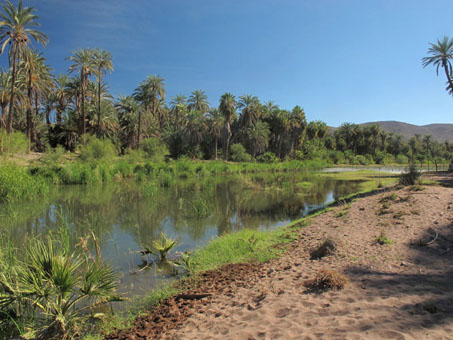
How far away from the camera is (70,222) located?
11.7 metres

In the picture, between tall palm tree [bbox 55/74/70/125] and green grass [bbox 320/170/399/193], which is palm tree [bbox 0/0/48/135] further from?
green grass [bbox 320/170/399/193]

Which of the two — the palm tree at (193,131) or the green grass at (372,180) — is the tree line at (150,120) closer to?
the palm tree at (193,131)

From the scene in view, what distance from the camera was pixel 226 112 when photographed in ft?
203

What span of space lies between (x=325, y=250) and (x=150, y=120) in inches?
2354

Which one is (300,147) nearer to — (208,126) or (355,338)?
(208,126)

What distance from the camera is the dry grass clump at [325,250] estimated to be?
21.3 ft

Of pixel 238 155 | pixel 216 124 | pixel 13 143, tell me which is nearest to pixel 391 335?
pixel 13 143

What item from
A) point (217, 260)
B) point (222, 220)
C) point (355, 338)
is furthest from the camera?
point (222, 220)

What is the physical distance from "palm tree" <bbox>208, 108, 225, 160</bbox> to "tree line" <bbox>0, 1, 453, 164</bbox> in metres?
0.23

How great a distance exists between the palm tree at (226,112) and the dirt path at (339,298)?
55457 mm

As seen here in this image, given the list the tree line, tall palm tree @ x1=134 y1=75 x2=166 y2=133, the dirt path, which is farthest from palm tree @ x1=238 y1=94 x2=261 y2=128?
the dirt path

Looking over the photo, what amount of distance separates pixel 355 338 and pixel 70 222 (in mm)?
11830

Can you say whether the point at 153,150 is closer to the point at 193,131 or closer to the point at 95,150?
the point at 95,150

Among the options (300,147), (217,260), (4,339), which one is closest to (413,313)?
(217,260)
